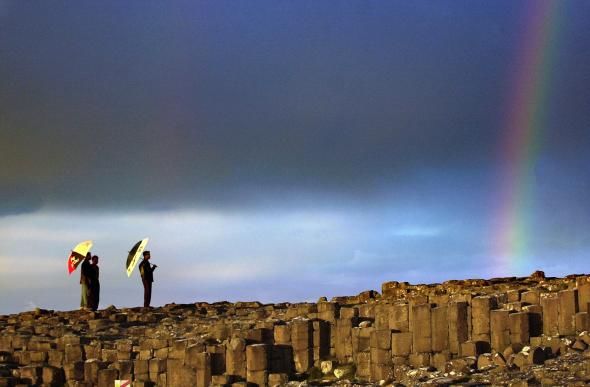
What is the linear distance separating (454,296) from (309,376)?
12.4 feet

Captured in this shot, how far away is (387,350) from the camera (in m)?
23.8

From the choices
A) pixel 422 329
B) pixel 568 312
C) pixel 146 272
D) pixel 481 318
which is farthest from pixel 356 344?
pixel 146 272

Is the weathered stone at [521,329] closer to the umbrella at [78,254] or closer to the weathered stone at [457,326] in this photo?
the weathered stone at [457,326]

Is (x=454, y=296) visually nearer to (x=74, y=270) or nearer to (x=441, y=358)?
(x=441, y=358)

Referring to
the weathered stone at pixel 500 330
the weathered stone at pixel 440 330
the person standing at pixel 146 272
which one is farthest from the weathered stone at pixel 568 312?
the person standing at pixel 146 272

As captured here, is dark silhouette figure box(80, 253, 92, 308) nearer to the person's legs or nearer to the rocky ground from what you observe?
the person's legs

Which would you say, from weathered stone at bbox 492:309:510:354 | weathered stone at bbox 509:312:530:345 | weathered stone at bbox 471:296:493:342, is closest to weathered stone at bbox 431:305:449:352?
weathered stone at bbox 471:296:493:342

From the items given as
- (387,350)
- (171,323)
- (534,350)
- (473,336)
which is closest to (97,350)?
(171,323)

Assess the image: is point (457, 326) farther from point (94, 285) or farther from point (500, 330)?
point (94, 285)

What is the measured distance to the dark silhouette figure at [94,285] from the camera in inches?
1511

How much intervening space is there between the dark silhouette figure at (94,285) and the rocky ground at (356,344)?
4.14 meters

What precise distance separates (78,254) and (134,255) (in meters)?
2.00

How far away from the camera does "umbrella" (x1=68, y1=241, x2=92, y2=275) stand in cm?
3878

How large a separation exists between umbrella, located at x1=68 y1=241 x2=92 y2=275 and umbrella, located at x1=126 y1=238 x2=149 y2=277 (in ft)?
4.85
